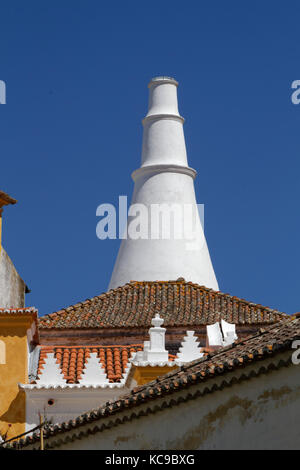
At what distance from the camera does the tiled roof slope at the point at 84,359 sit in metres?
25.8

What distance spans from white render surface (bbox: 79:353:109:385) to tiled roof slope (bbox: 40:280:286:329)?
24.2ft

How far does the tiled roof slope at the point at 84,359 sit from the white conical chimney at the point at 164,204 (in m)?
12.5

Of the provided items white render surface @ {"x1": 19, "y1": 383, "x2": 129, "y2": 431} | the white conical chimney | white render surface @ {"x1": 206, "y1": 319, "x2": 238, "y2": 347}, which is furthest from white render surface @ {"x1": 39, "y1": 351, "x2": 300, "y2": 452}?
the white conical chimney

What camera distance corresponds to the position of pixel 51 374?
25438 millimetres

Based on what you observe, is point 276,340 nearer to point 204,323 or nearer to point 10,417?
point 10,417

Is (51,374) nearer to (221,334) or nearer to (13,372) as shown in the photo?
(13,372)

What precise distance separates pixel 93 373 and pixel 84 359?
1364mm

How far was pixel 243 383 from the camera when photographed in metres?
17.8

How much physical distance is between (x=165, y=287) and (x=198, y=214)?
21.7 feet

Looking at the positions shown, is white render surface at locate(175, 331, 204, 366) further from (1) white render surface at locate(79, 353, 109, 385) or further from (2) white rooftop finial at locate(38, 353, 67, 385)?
(2) white rooftop finial at locate(38, 353, 67, 385)

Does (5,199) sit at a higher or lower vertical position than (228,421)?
higher

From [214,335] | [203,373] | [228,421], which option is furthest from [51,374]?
[228,421]

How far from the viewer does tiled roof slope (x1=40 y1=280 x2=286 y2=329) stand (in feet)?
109
